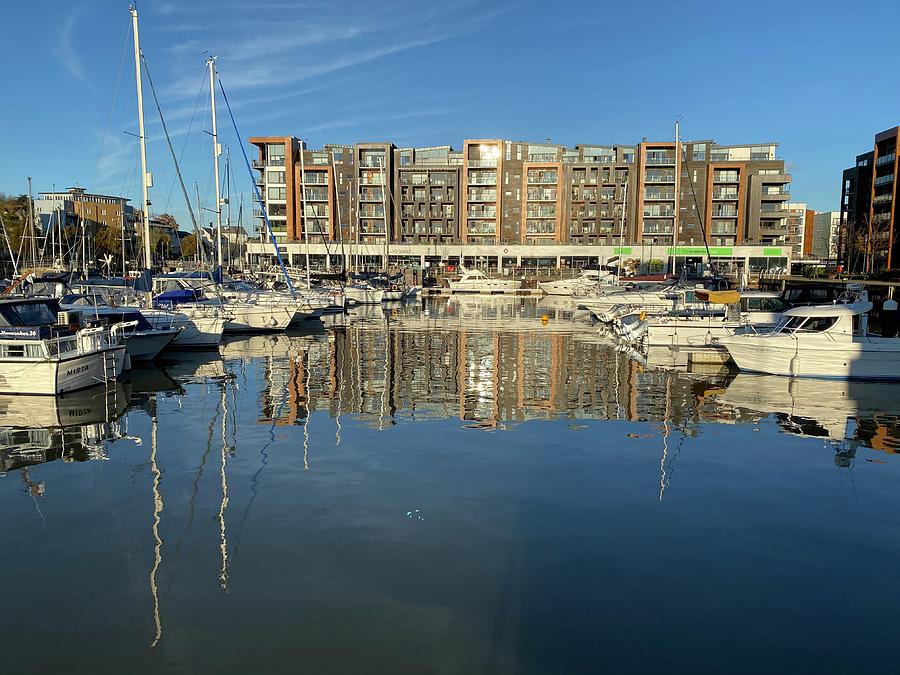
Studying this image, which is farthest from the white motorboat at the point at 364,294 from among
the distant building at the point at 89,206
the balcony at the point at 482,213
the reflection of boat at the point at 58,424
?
the distant building at the point at 89,206

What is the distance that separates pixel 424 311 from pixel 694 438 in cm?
4001

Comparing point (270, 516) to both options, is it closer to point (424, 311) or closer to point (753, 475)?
point (753, 475)

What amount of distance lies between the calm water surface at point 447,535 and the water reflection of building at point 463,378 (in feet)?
0.92

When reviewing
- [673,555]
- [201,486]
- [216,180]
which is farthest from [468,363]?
[216,180]

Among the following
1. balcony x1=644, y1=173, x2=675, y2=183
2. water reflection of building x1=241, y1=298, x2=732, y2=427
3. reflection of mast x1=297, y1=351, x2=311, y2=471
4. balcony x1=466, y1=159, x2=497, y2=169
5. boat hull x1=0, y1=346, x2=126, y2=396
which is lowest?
reflection of mast x1=297, y1=351, x2=311, y2=471

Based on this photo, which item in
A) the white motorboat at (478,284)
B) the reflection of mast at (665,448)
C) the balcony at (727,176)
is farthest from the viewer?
the balcony at (727,176)

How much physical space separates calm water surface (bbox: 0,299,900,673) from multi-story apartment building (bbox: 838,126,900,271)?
256ft

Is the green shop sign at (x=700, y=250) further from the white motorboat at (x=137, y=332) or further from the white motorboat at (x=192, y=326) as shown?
the white motorboat at (x=137, y=332)

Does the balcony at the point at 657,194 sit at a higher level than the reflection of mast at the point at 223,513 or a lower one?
higher

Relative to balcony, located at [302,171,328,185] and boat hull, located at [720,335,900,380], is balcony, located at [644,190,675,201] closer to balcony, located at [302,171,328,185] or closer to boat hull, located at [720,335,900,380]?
balcony, located at [302,171,328,185]

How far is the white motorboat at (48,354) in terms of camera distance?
1897cm

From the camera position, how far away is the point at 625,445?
14688mm

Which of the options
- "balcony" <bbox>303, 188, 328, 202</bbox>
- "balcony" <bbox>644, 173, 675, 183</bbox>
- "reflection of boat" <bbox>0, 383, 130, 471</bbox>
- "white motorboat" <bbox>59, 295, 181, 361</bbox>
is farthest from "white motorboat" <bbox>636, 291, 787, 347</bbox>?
"balcony" <bbox>303, 188, 328, 202</bbox>

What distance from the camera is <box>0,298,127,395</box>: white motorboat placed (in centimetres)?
1897
